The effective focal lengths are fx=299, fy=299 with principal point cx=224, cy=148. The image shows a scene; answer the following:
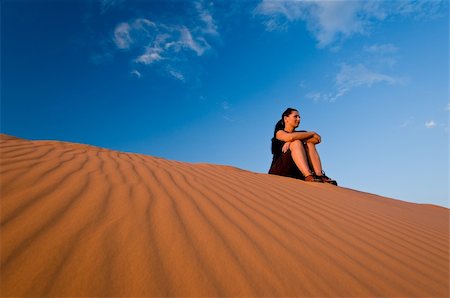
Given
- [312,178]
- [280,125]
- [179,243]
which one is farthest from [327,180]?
[179,243]

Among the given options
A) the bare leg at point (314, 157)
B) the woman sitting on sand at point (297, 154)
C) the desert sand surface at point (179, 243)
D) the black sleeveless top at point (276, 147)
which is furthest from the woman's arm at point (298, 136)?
the desert sand surface at point (179, 243)

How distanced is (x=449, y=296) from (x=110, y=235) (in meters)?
1.96

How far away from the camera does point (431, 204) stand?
5844mm

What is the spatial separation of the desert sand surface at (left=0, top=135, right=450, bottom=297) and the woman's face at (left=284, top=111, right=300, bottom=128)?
9.35ft

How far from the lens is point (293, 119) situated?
18.5ft

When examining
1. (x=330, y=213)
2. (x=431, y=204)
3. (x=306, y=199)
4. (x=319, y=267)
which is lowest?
(x=319, y=267)

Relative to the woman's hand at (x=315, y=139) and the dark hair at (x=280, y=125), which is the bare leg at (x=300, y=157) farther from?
the dark hair at (x=280, y=125)

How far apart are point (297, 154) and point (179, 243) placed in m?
3.74

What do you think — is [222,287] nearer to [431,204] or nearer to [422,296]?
[422,296]

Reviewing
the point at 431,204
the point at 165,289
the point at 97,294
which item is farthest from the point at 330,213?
the point at 431,204

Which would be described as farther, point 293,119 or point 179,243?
point 293,119

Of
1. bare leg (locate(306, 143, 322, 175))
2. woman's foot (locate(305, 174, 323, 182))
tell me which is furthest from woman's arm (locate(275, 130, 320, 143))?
woman's foot (locate(305, 174, 323, 182))

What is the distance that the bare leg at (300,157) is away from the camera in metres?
4.98

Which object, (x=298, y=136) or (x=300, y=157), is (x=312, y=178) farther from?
(x=298, y=136)
